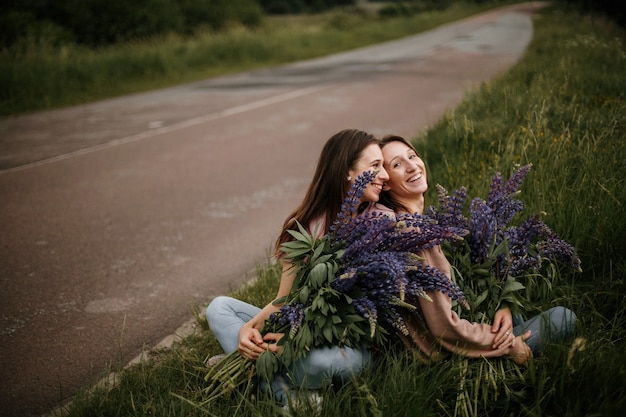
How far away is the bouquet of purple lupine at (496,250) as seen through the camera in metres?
2.67

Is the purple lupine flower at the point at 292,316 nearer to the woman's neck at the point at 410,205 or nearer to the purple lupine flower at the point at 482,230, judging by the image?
the woman's neck at the point at 410,205

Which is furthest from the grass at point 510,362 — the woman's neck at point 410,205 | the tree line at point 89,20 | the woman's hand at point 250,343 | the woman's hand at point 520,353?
the tree line at point 89,20

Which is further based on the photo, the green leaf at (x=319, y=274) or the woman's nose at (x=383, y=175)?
the woman's nose at (x=383, y=175)

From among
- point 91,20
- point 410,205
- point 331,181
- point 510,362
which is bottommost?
point 510,362

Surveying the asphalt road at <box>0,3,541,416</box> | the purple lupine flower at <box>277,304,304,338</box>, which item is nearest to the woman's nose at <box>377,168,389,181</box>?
the purple lupine flower at <box>277,304,304,338</box>

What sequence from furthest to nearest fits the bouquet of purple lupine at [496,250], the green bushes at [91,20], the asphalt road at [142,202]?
the green bushes at [91,20] → the asphalt road at [142,202] → the bouquet of purple lupine at [496,250]

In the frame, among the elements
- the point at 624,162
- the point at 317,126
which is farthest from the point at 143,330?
the point at 317,126

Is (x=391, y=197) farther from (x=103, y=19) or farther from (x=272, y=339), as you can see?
(x=103, y=19)

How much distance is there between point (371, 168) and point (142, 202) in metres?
4.32

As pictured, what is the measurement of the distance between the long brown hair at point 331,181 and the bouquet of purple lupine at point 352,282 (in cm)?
25

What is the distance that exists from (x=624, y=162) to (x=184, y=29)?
24.7 meters

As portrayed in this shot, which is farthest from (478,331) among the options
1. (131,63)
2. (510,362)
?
(131,63)

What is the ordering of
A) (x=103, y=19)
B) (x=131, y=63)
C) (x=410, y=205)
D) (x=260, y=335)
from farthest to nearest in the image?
(x=103, y=19)
(x=131, y=63)
(x=410, y=205)
(x=260, y=335)

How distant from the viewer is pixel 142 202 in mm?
6297
